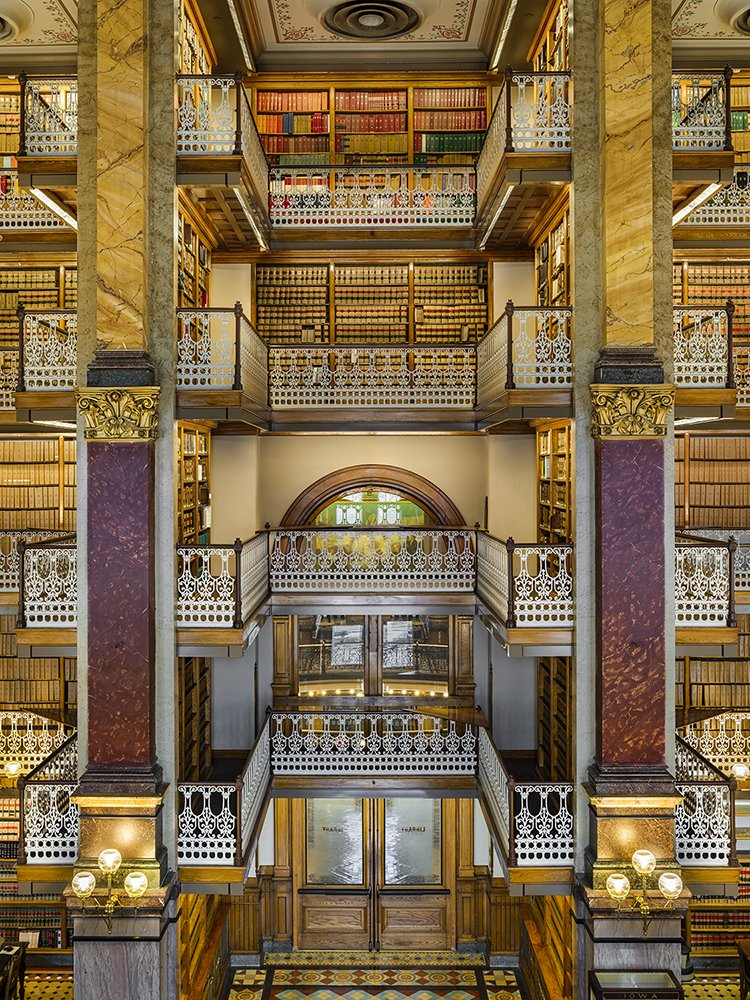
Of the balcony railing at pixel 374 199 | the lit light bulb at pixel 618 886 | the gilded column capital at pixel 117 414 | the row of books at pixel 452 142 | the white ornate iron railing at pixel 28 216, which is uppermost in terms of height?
the row of books at pixel 452 142

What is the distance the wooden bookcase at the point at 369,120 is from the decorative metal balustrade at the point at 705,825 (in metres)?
7.01

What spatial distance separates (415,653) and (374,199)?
17.0 ft

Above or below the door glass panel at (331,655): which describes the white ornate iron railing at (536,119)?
above

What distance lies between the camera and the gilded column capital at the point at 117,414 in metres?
6.57

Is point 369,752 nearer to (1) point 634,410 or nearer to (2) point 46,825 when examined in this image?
(2) point 46,825

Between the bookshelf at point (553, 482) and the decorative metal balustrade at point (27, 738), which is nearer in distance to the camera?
the bookshelf at point (553, 482)

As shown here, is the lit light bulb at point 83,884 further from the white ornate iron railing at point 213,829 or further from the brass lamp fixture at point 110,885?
the white ornate iron railing at point 213,829

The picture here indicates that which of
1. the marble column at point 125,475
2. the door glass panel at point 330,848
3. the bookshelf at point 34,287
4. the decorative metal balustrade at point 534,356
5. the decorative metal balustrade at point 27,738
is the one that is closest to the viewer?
the marble column at point 125,475

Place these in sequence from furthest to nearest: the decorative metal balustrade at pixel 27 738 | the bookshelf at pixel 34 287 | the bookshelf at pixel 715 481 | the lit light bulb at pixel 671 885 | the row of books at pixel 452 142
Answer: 1. the row of books at pixel 452 142
2. the bookshelf at pixel 34 287
3. the bookshelf at pixel 715 481
4. the decorative metal balustrade at pixel 27 738
5. the lit light bulb at pixel 671 885

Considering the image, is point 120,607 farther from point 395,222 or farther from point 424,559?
point 395,222

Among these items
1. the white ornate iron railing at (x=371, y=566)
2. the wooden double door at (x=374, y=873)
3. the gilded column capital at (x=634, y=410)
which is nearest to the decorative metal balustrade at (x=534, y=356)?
the gilded column capital at (x=634, y=410)

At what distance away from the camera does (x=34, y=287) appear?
918 centimetres

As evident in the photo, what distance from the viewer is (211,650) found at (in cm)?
688

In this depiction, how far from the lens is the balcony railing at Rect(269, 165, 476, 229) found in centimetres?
852
